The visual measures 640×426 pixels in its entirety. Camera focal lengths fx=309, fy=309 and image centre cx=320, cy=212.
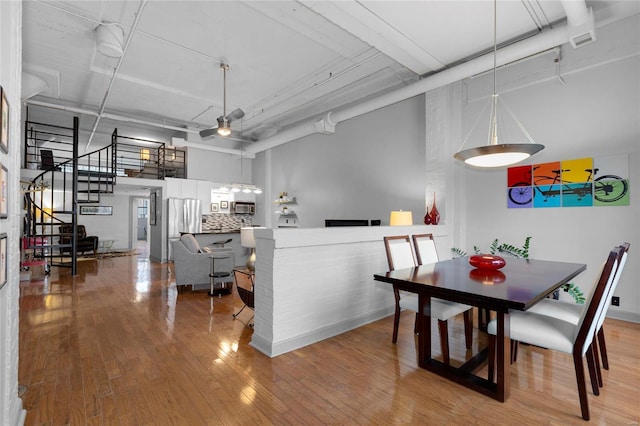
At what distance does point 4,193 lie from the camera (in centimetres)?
153

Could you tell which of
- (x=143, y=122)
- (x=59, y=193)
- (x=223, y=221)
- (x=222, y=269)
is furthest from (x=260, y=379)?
(x=59, y=193)

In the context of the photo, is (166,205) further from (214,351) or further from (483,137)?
(483,137)

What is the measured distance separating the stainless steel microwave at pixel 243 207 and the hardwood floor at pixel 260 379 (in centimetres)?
636

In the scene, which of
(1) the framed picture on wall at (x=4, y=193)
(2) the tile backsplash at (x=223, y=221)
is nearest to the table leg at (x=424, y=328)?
(1) the framed picture on wall at (x=4, y=193)

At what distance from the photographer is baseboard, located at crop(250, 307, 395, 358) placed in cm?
285

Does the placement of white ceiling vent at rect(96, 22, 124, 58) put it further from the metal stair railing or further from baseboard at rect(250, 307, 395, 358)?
baseboard at rect(250, 307, 395, 358)

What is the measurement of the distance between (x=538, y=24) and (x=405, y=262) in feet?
11.2

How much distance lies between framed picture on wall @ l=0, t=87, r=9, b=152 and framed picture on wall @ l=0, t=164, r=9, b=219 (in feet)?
0.39

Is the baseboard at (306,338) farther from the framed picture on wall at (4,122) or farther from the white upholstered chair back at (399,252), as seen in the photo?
the framed picture on wall at (4,122)

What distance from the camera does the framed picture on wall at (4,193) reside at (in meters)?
1.45

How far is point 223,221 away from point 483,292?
8996mm

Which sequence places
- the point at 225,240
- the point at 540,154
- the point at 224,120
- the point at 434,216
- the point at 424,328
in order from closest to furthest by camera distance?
the point at 424,328 < the point at 540,154 < the point at 434,216 < the point at 224,120 < the point at 225,240

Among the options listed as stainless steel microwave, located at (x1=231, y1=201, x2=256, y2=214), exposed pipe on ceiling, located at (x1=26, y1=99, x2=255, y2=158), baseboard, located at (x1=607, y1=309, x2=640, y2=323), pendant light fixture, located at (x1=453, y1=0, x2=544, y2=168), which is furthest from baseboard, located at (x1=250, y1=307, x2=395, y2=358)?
stainless steel microwave, located at (x1=231, y1=201, x2=256, y2=214)

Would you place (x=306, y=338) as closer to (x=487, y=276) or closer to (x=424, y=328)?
(x=424, y=328)
